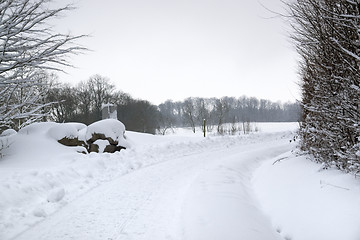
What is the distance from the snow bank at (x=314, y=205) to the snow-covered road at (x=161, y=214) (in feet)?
0.96

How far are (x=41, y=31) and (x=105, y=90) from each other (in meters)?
58.0

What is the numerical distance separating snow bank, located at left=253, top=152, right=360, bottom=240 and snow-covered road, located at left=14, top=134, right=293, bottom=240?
29cm

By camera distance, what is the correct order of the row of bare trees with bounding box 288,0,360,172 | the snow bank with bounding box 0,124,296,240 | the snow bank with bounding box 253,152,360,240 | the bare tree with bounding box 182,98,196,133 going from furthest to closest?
the bare tree with bounding box 182,98,196,133 → the snow bank with bounding box 0,124,296,240 → the row of bare trees with bounding box 288,0,360,172 → the snow bank with bounding box 253,152,360,240

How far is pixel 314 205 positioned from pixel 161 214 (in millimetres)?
2625

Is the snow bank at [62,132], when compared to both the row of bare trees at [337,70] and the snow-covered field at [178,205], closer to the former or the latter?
the snow-covered field at [178,205]

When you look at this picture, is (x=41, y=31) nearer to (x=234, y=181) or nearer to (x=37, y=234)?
(x=37, y=234)

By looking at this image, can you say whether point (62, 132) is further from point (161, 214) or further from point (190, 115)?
point (190, 115)

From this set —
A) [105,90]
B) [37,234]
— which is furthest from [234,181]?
[105,90]

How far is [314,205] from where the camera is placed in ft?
11.5

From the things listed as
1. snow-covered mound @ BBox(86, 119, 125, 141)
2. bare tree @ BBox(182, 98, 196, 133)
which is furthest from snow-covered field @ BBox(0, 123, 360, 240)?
bare tree @ BBox(182, 98, 196, 133)

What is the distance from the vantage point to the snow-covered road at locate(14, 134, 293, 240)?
3.33 m

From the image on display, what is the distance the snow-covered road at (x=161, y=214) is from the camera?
333 centimetres

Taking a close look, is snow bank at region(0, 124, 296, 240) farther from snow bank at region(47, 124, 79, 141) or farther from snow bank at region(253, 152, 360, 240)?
snow bank at region(253, 152, 360, 240)

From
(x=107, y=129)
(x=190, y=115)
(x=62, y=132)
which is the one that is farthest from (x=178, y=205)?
(x=190, y=115)
